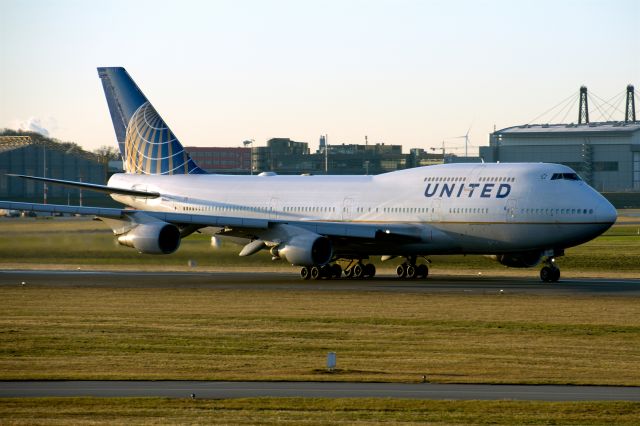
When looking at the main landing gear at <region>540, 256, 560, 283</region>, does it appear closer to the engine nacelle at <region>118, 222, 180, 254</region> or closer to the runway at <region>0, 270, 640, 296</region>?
the runway at <region>0, 270, 640, 296</region>

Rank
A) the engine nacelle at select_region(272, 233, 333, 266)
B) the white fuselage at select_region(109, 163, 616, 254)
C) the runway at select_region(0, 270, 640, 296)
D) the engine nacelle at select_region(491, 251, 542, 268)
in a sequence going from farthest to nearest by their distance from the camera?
1. the engine nacelle at select_region(491, 251, 542, 268)
2. the engine nacelle at select_region(272, 233, 333, 266)
3. the white fuselage at select_region(109, 163, 616, 254)
4. the runway at select_region(0, 270, 640, 296)

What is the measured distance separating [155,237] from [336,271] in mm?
8873

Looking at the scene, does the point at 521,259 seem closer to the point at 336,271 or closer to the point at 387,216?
the point at 387,216

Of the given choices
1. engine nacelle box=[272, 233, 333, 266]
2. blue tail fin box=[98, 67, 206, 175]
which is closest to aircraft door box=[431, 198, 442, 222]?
engine nacelle box=[272, 233, 333, 266]

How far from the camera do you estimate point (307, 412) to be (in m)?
21.0

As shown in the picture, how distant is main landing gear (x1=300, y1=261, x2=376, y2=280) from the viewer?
56.1 metres

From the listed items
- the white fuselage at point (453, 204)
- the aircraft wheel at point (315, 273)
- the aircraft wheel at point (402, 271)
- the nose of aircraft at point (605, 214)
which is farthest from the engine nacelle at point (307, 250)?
the nose of aircraft at point (605, 214)

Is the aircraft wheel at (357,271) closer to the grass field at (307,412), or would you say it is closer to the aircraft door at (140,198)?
the aircraft door at (140,198)

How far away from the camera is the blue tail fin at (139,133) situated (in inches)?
2625

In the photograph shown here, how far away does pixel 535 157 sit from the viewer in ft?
593

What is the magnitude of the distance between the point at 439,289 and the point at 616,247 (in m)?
29.4

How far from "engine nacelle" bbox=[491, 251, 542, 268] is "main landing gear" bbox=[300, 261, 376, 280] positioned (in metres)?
6.41

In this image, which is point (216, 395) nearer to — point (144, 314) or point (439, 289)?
point (144, 314)

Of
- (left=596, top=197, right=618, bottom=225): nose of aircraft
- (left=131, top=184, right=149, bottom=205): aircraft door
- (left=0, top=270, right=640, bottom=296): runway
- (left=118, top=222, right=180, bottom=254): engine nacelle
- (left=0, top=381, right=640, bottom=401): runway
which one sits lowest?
(left=0, top=270, right=640, bottom=296): runway
